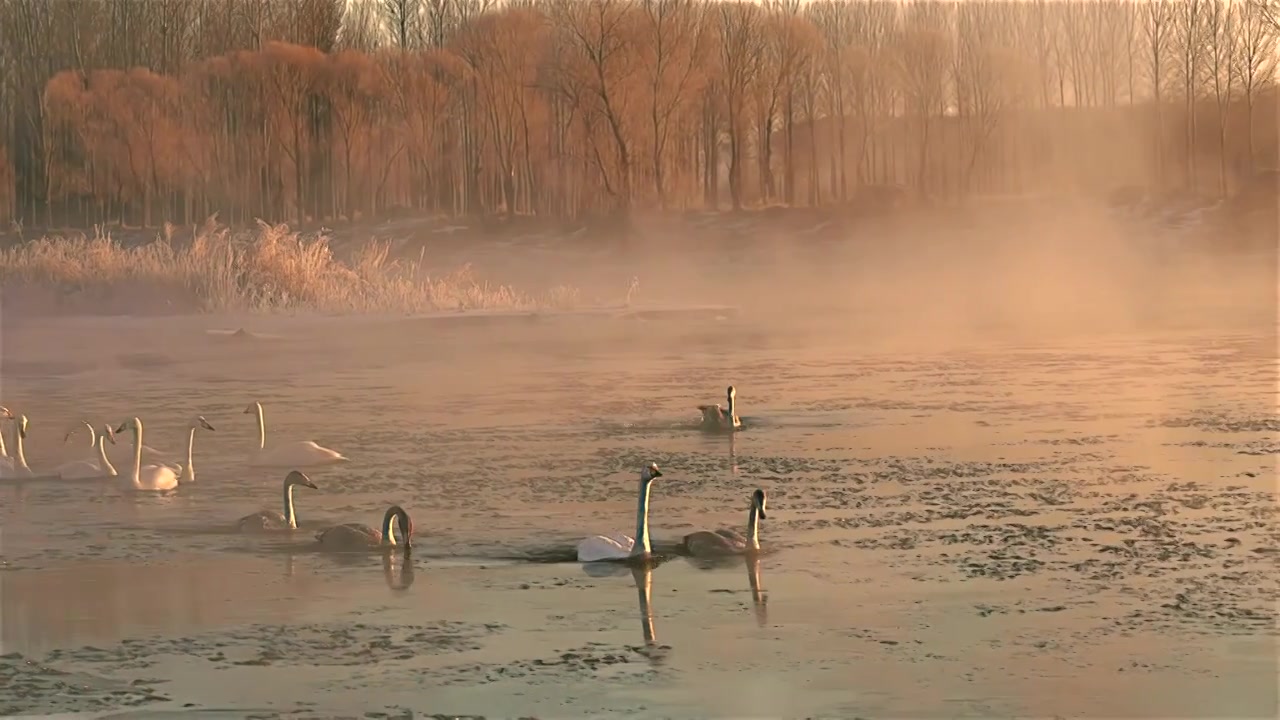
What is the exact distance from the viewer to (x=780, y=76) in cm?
5416

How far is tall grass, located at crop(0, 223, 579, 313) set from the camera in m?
31.8

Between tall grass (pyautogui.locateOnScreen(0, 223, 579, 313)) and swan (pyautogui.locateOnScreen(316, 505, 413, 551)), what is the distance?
752 inches

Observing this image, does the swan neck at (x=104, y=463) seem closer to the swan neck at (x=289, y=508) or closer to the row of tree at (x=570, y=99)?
the swan neck at (x=289, y=508)

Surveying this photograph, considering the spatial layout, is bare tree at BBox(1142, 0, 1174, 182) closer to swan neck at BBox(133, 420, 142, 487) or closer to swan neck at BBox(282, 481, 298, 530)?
swan neck at BBox(133, 420, 142, 487)

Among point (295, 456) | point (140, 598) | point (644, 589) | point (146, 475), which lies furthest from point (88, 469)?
Result: point (644, 589)

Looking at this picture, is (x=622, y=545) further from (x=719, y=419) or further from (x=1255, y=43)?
(x=1255, y=43)

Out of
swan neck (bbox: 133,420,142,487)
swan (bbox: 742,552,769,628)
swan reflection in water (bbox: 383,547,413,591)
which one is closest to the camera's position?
swan (bbox: 742,552,769,628)

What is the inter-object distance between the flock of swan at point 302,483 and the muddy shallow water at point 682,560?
0.18 meters

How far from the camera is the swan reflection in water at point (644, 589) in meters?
9.39

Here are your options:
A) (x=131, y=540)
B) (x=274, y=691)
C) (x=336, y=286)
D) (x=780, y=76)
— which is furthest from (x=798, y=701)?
(x=780, y=76)

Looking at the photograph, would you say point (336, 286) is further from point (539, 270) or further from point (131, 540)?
point (131, 540)

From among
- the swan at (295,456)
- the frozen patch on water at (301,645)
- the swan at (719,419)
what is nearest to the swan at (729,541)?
the frozen patch on water at (301,645)

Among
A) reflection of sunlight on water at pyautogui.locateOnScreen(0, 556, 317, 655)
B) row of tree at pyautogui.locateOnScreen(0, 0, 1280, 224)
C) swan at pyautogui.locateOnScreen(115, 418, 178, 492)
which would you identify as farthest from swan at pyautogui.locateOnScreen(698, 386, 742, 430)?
row of tree at pyautogui.locateOnScreen(0, 0, 1280, 224)

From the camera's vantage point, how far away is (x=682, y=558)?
39.0 ft
